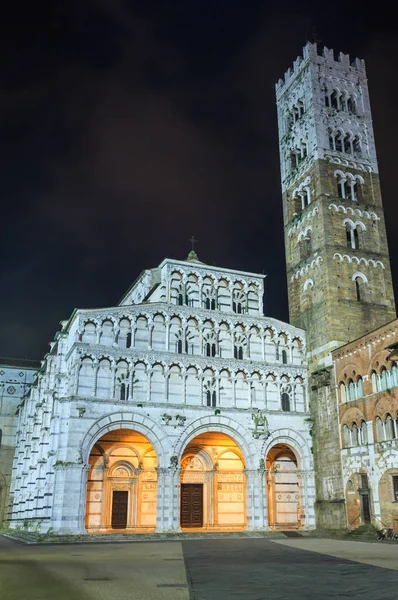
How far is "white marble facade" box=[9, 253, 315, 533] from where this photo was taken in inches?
1353

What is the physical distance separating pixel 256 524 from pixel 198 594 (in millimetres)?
27048

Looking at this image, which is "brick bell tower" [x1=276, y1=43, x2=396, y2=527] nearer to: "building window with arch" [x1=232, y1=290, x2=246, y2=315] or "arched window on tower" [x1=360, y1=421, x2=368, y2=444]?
"arched window on tower" [x1=360, y1=421, x2=368, y2=444]

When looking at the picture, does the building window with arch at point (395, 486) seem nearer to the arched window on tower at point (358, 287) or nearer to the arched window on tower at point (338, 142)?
the arched window on tower at point (358, 287)

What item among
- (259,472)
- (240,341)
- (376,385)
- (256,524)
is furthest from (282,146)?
(256,524)

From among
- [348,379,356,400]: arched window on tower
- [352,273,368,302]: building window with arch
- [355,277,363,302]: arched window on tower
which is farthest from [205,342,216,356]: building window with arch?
[355,277,363,302]: arched window on tower

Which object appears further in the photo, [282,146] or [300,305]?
[282,146]

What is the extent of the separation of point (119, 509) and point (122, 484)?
167 cm

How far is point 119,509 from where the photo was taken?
38.4 m

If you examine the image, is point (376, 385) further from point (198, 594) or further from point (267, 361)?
point (198, 594)

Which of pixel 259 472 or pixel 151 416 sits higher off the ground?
pixel 151 416

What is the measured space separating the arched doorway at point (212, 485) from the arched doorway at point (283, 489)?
212cm

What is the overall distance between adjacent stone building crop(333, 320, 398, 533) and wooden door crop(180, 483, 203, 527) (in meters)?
10.8

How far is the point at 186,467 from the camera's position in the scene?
40.6 m

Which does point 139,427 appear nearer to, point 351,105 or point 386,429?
point 386,429
